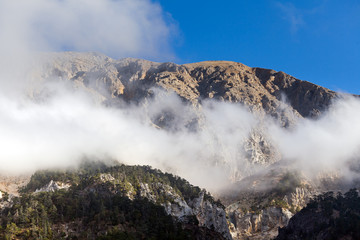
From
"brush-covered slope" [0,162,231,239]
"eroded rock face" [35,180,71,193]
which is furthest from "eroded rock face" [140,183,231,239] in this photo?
"eroded rock face" [35,180,71,193]

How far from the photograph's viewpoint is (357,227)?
423 feet

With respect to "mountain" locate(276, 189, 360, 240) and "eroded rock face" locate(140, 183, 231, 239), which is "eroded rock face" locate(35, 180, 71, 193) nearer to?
"eroded rock face" locate(140, 183, 231, 239)

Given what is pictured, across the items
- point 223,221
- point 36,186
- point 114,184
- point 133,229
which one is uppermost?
point 36,186

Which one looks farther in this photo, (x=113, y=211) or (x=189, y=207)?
(x=189, y=207)

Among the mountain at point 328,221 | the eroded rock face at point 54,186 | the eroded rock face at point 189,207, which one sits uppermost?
the eroded rock face at point 54,186

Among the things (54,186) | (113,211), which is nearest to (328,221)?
(113,211)

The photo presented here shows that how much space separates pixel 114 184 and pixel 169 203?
25142 mm

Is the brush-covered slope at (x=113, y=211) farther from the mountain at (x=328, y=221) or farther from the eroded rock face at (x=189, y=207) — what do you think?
the mountain at (x=328, y=221)

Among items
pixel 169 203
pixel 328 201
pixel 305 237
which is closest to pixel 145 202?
pixel 169 203

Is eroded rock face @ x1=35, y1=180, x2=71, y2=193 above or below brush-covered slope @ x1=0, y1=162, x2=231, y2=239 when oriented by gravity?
above

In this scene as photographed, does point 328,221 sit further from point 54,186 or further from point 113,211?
point 54,186

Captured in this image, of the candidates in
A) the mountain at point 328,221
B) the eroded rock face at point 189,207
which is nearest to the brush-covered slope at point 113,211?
the eroded rock face at point 189,207

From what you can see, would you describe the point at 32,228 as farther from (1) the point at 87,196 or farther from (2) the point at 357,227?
(2) the point at 357,227

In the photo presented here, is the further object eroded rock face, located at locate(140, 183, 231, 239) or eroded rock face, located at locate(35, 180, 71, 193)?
eroded rock face, located at locate(35, 180, 71, 193)
